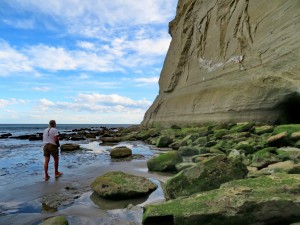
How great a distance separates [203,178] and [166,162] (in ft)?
12.5

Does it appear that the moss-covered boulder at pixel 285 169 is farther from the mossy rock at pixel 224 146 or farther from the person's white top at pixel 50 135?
the person's white top at pixel 50 135

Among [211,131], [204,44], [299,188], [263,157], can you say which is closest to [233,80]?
[211,131]

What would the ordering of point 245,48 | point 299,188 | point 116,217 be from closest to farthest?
point 299,188 → point 116,217 → point 245,48

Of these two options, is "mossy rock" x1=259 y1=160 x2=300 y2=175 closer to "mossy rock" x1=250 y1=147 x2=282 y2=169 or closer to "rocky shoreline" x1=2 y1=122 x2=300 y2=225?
"rocky shoreline" x1=2 y1=122 x2=300 y2=225

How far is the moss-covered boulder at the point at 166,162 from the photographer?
9.48 m

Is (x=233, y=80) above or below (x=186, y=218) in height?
above

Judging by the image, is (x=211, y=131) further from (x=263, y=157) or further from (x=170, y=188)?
(x=170, y=188)

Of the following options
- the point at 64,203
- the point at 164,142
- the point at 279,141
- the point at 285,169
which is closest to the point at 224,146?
the point at 279,141

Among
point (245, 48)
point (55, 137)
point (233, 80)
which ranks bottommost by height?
point (55, 137)

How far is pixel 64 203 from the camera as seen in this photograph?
6355mm

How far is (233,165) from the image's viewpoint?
6238 millimetres

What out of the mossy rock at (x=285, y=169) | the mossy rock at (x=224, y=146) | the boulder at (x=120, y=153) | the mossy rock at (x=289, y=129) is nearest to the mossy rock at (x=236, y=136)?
the mossy rock at (x=289, y=129)

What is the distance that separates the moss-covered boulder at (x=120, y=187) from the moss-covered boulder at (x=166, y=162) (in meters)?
2.30

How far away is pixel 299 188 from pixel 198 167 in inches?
73.5
